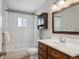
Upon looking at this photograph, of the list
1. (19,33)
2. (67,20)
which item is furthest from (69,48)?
(19,33)

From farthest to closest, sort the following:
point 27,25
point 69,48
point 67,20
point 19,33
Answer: point 27,25, point 19,33, point 67,20, point 69,48

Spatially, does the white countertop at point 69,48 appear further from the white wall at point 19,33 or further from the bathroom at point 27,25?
the white wall at point 19,33

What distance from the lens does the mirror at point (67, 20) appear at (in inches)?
68.9

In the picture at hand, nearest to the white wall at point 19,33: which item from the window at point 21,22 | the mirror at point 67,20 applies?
the window at point 21,22

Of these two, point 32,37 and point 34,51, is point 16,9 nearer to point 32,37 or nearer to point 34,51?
point 32,37

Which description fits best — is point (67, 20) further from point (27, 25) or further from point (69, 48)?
point (27, 25)

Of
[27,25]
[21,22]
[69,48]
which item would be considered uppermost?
[21,22]

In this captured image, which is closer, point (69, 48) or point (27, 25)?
point (69, 48)

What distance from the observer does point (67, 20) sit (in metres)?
2.02

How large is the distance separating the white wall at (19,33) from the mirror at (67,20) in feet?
8.00

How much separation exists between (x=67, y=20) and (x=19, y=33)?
3124mm

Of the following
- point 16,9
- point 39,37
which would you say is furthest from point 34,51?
point 16,9

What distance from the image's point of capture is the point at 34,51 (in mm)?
2867

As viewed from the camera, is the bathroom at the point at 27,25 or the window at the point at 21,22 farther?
the window at the point at 21,22
